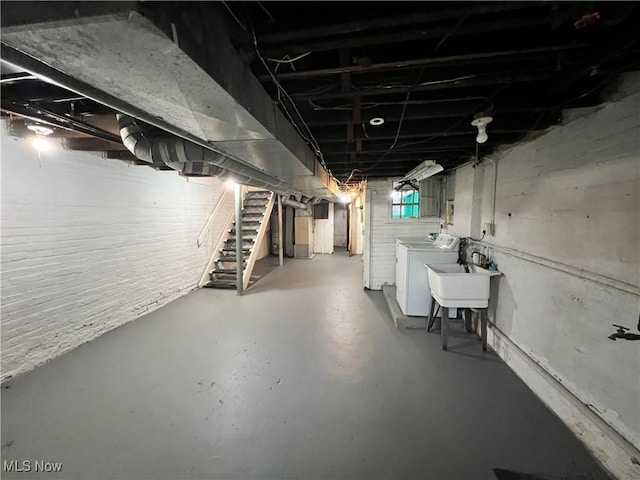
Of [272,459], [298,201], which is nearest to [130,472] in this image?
[272,459]

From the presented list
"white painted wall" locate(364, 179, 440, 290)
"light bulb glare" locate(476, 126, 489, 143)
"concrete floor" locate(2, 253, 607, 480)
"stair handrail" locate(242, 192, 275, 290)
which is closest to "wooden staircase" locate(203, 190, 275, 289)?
"stair handrail" locate(242, 192, 275, 290)

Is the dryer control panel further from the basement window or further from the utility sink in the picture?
the basement window

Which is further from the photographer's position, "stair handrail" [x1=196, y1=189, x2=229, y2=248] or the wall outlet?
"stair handrail" [x1=196, y1=189, x2=229, y2=248]

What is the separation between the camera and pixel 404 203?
4758mm

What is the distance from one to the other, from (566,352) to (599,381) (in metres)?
0.25

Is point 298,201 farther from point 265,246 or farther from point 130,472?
point 130,472

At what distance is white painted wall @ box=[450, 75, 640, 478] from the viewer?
1374 millimetres

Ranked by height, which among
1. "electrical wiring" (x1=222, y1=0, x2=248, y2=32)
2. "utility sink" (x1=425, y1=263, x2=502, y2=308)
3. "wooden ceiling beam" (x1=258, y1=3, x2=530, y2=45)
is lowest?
"utility sink" (x1=425, y1=263, x2=502, y2=308)

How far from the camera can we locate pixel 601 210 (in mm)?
1532

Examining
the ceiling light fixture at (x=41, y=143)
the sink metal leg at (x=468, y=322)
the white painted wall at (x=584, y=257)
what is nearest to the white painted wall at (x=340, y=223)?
the sink metal leg at (x=468, y=322)

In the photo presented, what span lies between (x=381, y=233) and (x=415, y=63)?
12.5 ft

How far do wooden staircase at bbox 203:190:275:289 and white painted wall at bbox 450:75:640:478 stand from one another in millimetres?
4086

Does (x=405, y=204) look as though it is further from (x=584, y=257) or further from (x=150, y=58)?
(x=150, y=58)

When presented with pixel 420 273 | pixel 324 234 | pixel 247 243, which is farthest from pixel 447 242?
pixel 324 234
